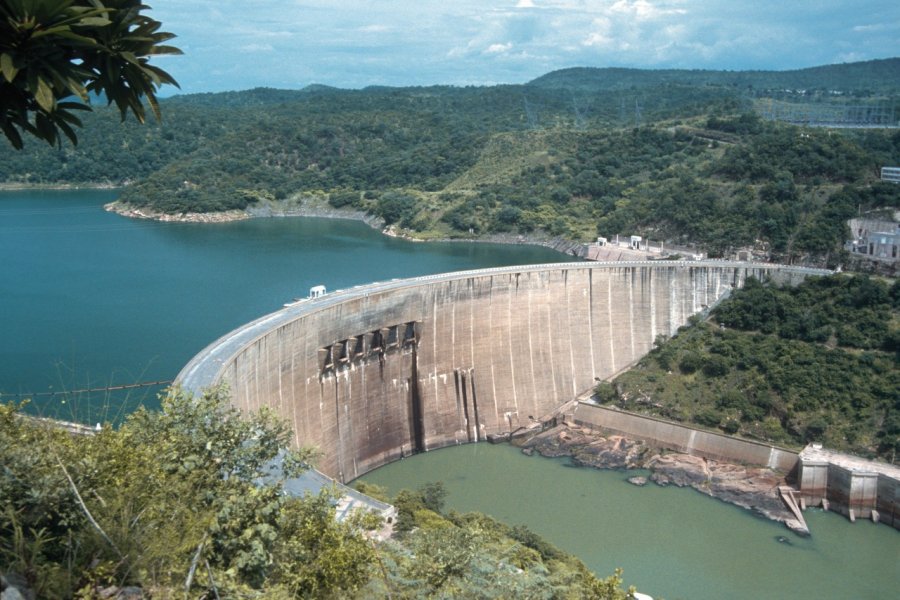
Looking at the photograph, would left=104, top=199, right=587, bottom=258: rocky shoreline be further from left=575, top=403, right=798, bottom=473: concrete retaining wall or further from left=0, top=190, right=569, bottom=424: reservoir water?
left=575, top=403, right=798, bottom=473: concrete retaining wall

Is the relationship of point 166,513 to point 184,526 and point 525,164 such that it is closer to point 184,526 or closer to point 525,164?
point 184,526

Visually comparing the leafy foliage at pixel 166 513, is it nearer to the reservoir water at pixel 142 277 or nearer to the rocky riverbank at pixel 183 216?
the reservoir water at pixel 142 277

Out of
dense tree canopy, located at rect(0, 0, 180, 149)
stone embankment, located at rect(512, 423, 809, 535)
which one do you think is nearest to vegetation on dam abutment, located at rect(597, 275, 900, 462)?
stone embankment, located at rect(512, 423, 809, 535)

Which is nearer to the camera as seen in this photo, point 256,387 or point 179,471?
point 179,471

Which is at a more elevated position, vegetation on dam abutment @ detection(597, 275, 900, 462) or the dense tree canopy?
the dense tree canopy

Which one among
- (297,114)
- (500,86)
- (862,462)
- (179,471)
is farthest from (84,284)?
(500,86)

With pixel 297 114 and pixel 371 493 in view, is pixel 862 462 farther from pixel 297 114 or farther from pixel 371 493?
pixel 297 114

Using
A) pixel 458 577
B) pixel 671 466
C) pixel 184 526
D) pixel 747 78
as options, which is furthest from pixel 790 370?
pixel 747 78
